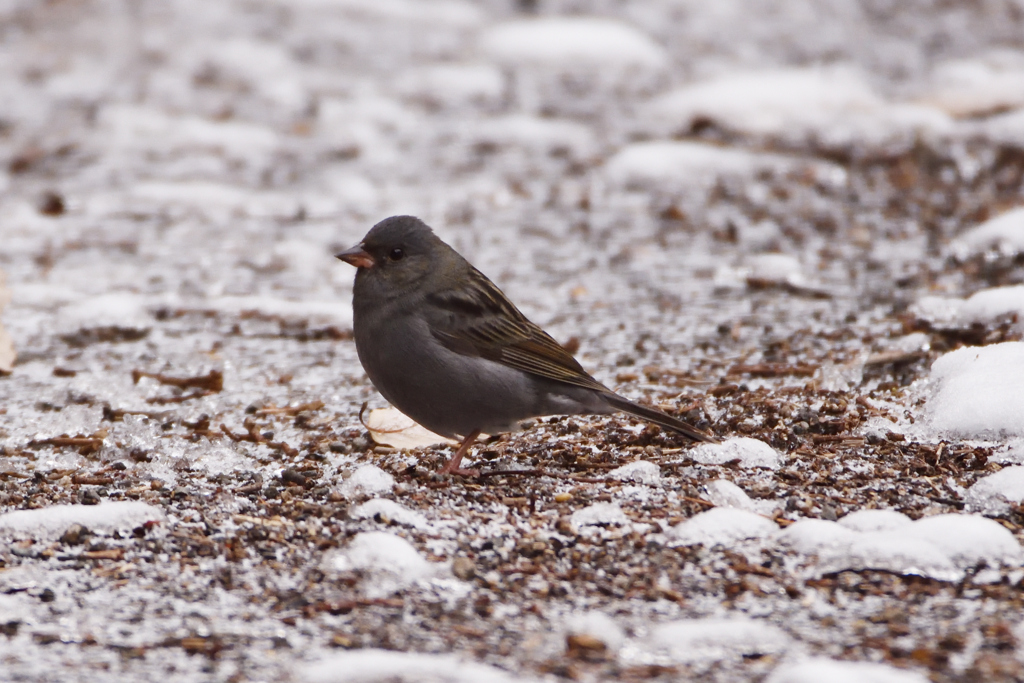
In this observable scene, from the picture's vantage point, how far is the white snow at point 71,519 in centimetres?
309

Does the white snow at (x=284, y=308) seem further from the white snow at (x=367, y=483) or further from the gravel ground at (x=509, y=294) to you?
the white snow at (x=367, y=483)

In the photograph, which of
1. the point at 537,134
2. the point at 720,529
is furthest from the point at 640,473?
the point at 537,134

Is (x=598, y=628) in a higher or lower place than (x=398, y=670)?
higher

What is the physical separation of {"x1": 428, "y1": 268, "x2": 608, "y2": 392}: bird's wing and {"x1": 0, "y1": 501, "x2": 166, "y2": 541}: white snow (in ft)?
3.54

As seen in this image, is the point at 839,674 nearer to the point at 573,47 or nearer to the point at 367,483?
the point at 367,483

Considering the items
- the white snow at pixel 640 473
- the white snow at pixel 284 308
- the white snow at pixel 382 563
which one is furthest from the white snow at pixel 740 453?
the white snow at pixel 284 308

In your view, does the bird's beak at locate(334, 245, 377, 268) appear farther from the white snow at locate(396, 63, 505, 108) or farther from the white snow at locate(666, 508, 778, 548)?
the white snow at locate(396, 63, 505, 108)

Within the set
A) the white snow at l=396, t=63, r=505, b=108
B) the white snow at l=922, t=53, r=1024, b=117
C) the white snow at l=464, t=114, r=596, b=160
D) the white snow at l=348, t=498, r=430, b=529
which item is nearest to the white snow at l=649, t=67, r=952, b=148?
the white snow at l=922, t=53, r=1024, b=117

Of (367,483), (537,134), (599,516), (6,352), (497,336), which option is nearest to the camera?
(599,516)

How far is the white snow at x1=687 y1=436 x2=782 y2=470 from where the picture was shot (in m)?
3.57

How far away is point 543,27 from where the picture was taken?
9.88 meters

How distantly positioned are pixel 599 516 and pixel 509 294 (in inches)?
106

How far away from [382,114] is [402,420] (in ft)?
15.5

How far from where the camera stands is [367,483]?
3436 millimetres
